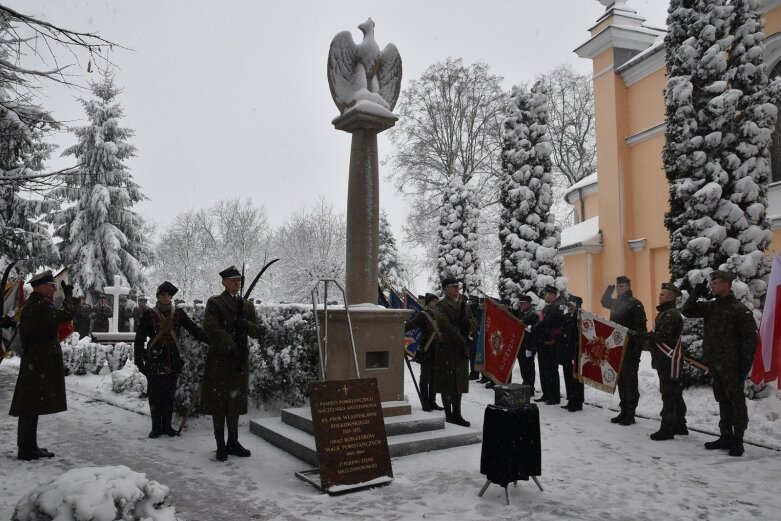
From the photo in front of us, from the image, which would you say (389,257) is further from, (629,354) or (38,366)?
(38,366)

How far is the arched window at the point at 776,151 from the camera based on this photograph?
13867 millimetres

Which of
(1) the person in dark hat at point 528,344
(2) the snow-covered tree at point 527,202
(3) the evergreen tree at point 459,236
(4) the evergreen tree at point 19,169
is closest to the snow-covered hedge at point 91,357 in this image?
(4) the evergreen tree at point 19,169

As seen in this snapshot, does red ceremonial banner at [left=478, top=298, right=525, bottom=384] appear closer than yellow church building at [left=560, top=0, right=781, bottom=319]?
Yes

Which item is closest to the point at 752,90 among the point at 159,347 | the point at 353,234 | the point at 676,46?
the point at 676,46

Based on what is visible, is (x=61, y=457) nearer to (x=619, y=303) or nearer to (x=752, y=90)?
(x=619, y=303)

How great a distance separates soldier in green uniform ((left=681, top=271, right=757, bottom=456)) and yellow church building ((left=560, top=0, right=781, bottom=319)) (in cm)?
1181

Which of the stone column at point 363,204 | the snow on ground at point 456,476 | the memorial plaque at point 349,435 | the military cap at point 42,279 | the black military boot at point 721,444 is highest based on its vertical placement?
the stone column at point 363,204

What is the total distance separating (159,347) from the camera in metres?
7.08

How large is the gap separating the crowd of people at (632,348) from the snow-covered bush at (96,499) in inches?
182

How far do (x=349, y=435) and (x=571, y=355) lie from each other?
5.58 metres

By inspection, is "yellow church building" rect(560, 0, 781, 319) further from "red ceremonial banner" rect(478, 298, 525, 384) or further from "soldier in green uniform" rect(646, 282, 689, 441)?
"soldier in green uniform" rect(646, 282, 689, 441)

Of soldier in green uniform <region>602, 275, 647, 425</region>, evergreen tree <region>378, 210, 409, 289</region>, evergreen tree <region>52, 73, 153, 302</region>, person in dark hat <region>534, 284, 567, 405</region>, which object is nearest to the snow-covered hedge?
person in dark hat <region>534, 284, 567, 405</region>

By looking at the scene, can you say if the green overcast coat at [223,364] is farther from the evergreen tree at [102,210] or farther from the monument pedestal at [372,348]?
the evergreen tree at [102,210]

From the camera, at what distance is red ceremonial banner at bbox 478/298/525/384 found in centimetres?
989
